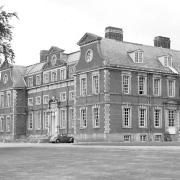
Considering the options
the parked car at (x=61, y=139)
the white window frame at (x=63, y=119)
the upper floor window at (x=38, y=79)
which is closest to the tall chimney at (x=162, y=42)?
the white window frame at (x=63, y=119)

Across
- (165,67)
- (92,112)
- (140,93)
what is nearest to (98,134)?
(92,112)

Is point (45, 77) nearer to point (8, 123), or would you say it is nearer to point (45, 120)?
point (45, 120)

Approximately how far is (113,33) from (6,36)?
859 inches

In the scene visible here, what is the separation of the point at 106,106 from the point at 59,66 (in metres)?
14.3

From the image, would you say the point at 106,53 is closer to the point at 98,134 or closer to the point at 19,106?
the point at 98,134

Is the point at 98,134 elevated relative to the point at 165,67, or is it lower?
lower

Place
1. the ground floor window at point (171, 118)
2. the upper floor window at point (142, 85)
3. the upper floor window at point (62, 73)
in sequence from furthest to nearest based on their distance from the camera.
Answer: the upper floor window at point (62, 73) < the ground floor window at point (171, 118) < the upper floor window at point (142, 85)

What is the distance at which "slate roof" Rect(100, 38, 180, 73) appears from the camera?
4872cm

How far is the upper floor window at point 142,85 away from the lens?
4988 cm

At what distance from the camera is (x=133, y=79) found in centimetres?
4903

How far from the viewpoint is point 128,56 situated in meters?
50.7

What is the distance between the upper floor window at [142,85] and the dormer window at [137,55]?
203cm

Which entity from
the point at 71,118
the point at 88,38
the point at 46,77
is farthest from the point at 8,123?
the point at 88,38

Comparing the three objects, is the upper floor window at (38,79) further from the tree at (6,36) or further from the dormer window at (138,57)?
the tree at (6,36)
